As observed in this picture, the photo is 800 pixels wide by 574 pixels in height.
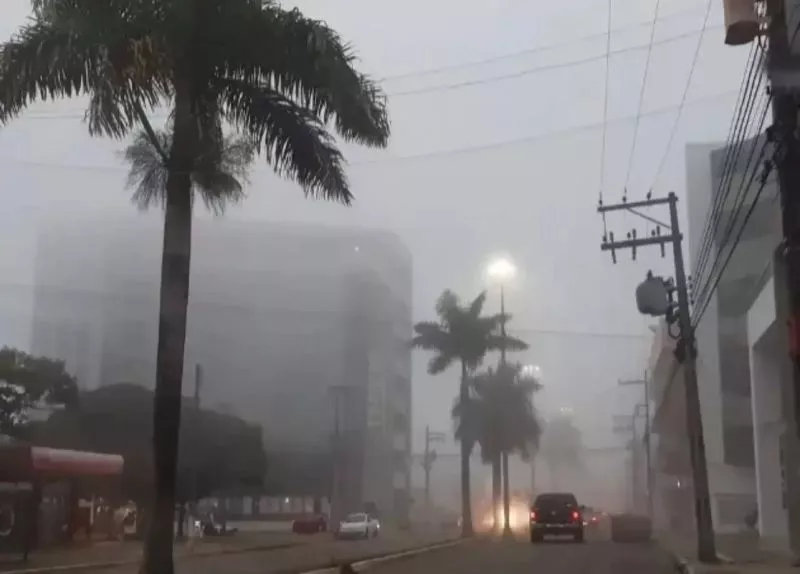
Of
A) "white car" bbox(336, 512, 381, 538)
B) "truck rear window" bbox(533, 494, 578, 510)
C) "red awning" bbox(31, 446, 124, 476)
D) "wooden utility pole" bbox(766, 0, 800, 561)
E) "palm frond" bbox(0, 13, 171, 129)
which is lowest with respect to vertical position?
"white car" bbox(336, 512, 381, 538)

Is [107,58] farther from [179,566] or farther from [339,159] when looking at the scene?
[179,566]

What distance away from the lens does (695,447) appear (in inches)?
1141

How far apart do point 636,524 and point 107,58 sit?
36.4 m

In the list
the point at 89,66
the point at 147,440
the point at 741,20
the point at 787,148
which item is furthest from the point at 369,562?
the point at 741,20

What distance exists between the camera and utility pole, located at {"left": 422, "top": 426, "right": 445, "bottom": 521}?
81650 millimetres

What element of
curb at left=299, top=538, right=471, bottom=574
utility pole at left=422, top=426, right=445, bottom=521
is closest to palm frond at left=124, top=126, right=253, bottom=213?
curb at left=299, top=538, right=471, bottom=574

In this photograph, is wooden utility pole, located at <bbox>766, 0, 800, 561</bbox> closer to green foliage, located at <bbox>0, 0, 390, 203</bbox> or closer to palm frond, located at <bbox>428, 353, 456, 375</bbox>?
green foliage, located at <bbox>0, 0, 390, 203</bbox>

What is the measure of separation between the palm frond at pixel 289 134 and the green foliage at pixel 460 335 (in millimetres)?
41380

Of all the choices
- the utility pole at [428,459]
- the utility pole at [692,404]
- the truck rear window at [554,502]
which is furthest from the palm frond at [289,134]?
the utility pole at [428,459]

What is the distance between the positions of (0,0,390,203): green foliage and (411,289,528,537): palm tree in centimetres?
4167

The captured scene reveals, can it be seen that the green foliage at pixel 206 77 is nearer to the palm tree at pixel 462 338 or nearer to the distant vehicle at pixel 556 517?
the distant vehicle at pixel 556 517

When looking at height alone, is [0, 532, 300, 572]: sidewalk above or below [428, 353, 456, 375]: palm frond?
below

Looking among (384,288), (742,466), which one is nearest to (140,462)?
(384,288)

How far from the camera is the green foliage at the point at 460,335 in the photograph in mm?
60000
